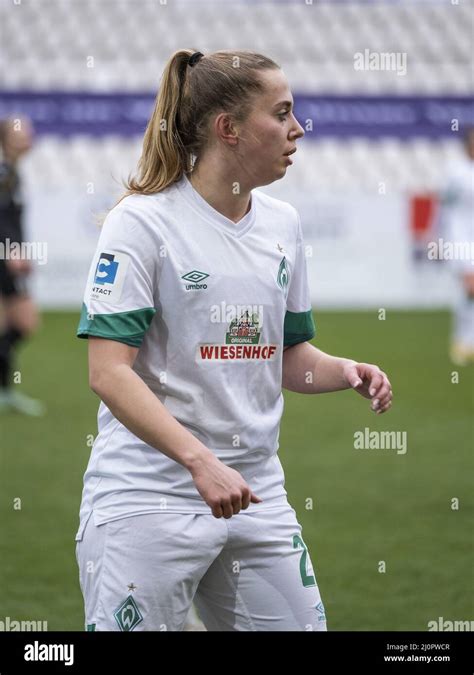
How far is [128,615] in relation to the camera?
2.76 m

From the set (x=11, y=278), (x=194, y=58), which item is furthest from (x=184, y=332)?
(x=11, y=278)

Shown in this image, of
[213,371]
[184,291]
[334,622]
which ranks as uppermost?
[184,291]

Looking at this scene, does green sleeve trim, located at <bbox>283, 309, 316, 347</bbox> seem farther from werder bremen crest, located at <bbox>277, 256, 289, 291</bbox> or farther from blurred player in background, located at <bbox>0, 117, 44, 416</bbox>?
blurred player in background, located at <bbox>0, 117, 44, 416</bbox>

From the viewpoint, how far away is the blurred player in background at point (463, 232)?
40.2 ft

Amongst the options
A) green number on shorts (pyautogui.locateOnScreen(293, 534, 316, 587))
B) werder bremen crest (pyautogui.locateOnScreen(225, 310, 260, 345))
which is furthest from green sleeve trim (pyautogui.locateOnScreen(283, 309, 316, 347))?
green number on shorts (pyautogui.locateOnScreen(293, 534, 316, 587))

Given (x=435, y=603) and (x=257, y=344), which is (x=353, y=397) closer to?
(x=435, y=603)

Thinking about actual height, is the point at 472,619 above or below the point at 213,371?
below

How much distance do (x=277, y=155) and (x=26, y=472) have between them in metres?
4.89

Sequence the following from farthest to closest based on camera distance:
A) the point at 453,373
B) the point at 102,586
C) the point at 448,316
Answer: the point at 448,316 → the point at 453,373 → the point at 102,586

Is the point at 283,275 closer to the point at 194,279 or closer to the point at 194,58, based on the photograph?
the point at 194,279

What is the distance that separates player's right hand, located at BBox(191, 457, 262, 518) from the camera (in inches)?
101

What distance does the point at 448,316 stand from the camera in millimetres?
16875

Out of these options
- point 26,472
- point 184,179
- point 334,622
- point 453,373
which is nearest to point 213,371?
point 184,179

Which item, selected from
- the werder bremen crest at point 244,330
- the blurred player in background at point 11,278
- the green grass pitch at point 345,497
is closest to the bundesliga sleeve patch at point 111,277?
the werder bremen crest at point 244,330
